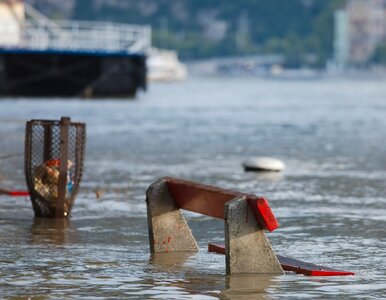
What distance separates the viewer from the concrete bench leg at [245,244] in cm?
1244

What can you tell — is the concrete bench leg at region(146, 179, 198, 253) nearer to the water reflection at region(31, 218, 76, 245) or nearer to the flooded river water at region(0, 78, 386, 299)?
the flooded river water at region(0, 78, 386, 299)

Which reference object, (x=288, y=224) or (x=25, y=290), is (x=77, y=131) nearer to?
(x=288, y=224)

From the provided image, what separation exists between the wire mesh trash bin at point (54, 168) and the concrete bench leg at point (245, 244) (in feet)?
14.4

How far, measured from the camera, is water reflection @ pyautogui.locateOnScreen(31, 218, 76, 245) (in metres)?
15.4

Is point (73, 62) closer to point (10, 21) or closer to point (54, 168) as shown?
point (10, 21)

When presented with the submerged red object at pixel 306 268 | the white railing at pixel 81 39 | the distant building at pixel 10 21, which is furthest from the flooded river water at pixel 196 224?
the distant building at pixel 10 21

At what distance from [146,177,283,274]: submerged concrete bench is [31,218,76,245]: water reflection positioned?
143cm

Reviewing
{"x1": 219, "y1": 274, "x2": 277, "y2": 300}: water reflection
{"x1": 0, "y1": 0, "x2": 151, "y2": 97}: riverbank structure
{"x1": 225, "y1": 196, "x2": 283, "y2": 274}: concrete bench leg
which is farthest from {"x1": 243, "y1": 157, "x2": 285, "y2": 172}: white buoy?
{"x1": 0, "y1": 0, "x2": 151, "y2": 97}: riverbank structure

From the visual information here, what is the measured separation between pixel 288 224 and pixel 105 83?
60.1 meters

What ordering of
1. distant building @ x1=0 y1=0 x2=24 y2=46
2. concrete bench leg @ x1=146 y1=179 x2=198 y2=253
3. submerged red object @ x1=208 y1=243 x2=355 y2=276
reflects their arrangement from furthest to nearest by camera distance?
distant building @ x1=0 y1=0 x2=24 y2=46, concrete bench leg @ x1=146 y1=179 x2=198 y2=253, submerged red object @ x1=208 y1=243 x2=355 y2=276

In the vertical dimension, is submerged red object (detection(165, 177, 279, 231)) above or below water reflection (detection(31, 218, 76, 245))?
above

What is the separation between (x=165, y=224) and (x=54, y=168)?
3.24 metres

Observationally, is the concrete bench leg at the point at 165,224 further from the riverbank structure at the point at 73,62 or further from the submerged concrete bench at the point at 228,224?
the riverbank structure at the point at 73,62

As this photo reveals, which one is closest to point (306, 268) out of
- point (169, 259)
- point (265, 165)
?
point (169, 259)
